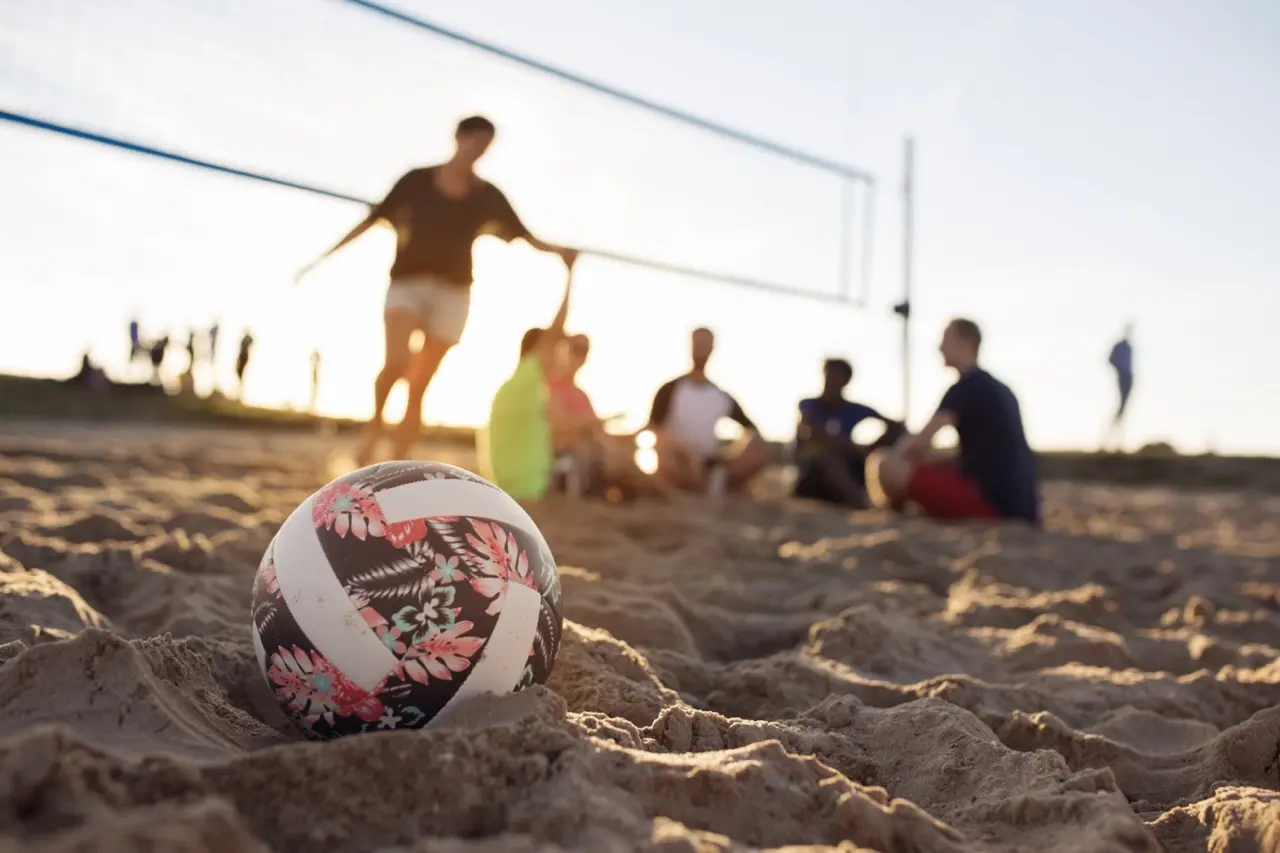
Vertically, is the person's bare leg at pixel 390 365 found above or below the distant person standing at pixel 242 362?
below

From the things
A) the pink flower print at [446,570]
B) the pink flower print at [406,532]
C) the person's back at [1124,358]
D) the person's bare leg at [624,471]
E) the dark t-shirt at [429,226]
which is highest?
the person's back at [1124,358]

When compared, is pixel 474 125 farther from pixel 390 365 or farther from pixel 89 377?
pixel 89 377

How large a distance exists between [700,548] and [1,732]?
3278mm

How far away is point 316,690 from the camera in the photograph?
176 cm

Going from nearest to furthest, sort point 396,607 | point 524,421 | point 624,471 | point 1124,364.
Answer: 1. point 396,607
2. point 524,421
3. point 624,471
4. point 1124,364

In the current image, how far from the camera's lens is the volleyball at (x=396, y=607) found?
5.68ft

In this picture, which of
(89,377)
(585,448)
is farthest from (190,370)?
(585,448)

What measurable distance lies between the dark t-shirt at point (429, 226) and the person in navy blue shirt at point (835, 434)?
324 cm

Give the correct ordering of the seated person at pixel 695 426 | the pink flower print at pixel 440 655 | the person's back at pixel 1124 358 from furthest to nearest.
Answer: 1. the person's back at pixel 1124 358
2. the seated person at pixel 695 426
3. the pink flower print at pixel 440 655

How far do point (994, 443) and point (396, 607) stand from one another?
191 inches

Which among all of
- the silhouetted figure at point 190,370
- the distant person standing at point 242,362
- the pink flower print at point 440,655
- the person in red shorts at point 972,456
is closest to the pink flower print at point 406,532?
the pink flower print at point 440,655

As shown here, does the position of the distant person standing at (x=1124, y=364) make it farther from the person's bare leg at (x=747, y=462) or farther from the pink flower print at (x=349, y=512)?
the pink flower print at (x=349, y=512)

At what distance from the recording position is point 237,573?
3127 millimetres

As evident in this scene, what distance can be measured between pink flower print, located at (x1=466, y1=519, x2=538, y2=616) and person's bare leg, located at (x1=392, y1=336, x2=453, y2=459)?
350 centimetres
